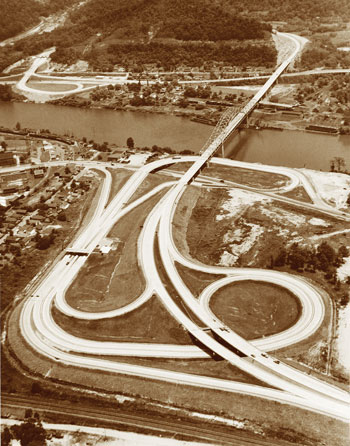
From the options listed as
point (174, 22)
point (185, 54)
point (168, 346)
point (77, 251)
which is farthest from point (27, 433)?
point (174, 22)

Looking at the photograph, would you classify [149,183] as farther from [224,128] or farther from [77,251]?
[224,128]

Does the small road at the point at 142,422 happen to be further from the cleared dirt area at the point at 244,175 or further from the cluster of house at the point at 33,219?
the cleared dirt area at the point at 244,175

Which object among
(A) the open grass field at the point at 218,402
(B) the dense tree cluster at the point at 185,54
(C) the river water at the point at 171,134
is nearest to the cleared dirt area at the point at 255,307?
(A) the open grass field at the point at 218,402

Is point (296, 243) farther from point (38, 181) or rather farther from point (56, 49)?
point (56, 49)

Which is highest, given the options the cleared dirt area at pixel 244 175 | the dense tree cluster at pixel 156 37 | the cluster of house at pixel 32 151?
the dense tree cluster at pixel 156 37

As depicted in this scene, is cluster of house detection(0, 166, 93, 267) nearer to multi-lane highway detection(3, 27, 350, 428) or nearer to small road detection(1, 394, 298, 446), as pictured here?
multi-lane highway detection(3, 27, 350, 428)

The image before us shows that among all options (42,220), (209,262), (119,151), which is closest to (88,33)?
(119,151)

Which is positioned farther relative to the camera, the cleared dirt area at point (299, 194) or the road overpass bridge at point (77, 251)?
the cleared dirt area at point (299, 194)
